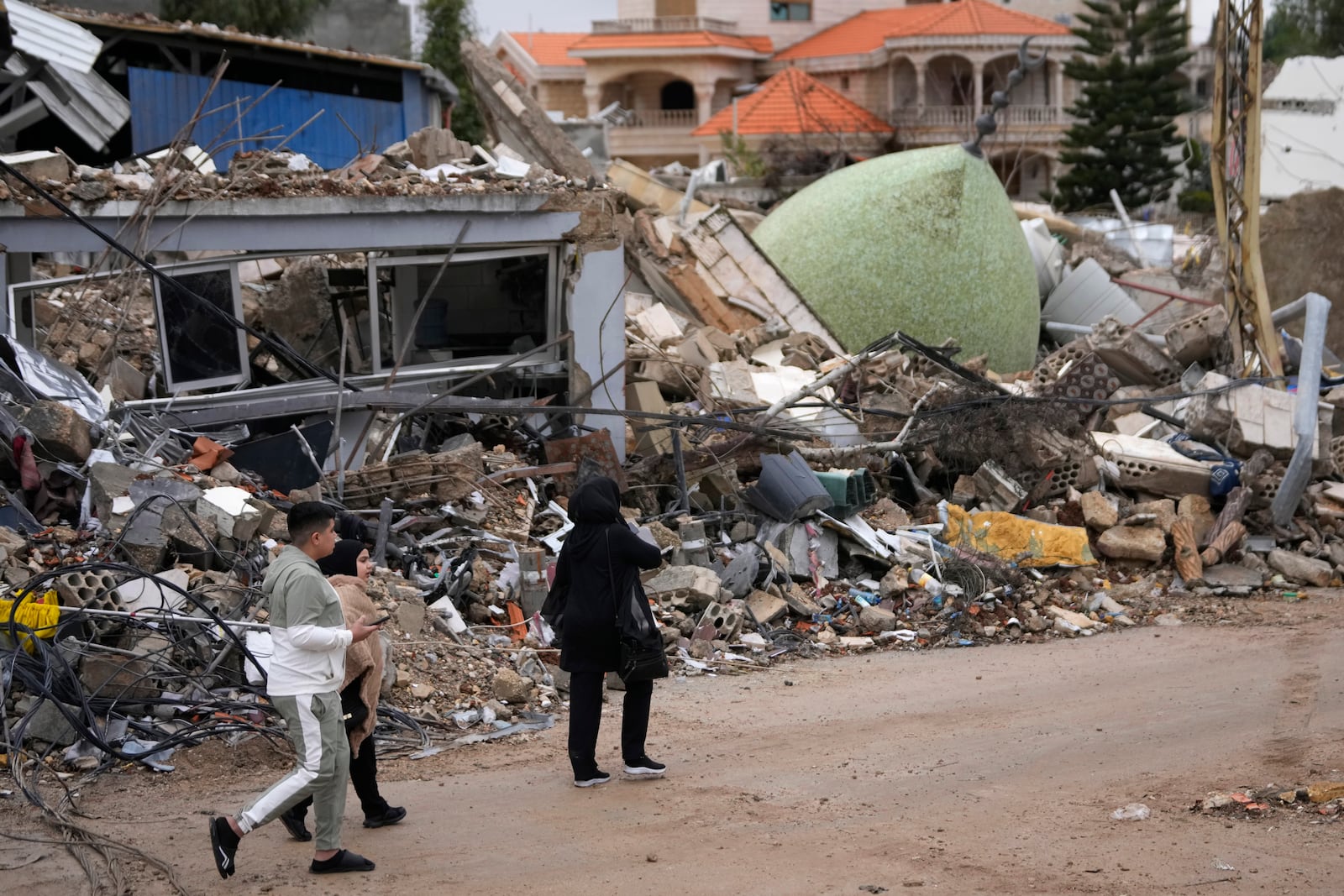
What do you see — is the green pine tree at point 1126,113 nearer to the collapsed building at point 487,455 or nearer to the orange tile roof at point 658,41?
the orange tile roof at point 658,41

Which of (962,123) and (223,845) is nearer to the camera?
(223,845)

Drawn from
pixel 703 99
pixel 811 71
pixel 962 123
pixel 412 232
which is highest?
pixel 811 71

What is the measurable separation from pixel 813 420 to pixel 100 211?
5.74 metres

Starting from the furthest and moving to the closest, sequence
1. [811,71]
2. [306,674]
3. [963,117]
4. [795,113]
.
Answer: [811,71] → [963,117] → [795,113] → [306,674]

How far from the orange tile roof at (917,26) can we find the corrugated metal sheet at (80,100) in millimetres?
30732

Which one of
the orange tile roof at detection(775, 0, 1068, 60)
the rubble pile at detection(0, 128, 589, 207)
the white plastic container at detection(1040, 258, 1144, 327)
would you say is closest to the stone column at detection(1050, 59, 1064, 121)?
the orange tile roof at detection(775, 0, 1068, 60)

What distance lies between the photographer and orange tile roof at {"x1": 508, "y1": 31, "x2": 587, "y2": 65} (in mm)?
48281

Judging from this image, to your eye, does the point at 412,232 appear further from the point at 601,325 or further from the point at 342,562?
the point at 342,562

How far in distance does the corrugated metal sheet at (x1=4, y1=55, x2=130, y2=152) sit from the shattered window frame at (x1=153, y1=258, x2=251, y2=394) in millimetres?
4677

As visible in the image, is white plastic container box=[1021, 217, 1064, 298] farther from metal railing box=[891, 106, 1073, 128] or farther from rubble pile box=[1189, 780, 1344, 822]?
metal railing box=[891, 106, 1073, 128]

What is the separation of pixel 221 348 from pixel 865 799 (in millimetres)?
6401

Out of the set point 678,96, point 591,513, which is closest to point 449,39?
point 678,96

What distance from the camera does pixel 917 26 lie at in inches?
1705

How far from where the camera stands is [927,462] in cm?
1162
